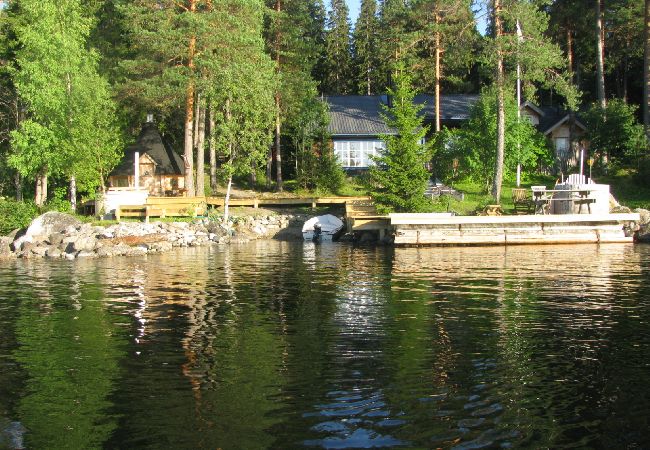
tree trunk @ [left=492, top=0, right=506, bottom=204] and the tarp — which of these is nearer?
tree trunk @ [left=492, top=0, right=506, bottom=204]

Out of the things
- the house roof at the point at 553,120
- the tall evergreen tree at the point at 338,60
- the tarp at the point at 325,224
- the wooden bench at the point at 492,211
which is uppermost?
the tall evergreen tree at the point at 338,60

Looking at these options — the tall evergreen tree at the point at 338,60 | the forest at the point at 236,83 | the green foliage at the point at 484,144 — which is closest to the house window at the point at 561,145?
the forest at the point at 236,83

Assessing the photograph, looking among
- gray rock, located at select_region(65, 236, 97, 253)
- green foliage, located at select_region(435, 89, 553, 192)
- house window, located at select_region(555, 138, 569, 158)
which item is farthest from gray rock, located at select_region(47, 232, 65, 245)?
house window, located at select_region(555, 138, 569, 158)

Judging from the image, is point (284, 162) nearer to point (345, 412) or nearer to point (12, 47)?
point (12, 47)

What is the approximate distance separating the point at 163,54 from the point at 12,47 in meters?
10.5

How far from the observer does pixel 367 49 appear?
71312mm

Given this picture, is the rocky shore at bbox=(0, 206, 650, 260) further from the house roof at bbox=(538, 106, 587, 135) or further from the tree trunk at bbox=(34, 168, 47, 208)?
the house roof at bbox=(538, 106, 587, 135)

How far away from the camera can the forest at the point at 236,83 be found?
3644 centimetres

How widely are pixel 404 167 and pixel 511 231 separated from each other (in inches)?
234

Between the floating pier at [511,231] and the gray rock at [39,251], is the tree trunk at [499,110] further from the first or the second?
the gray rock at [39,251]

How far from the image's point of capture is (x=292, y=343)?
12477 millimetres

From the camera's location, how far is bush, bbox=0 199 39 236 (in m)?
34.8

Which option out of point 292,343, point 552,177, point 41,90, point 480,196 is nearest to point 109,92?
point 41,90

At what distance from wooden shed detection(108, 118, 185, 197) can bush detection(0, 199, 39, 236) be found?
846 centimetres
